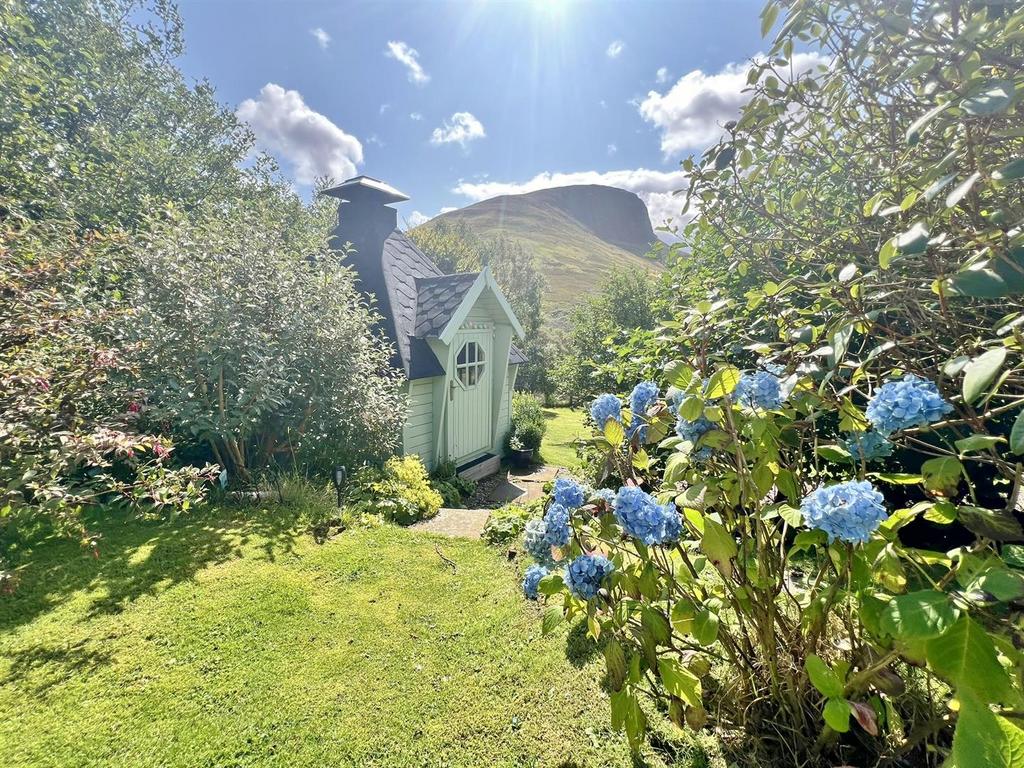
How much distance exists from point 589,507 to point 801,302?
2953 millimetres

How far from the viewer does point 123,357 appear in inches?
177

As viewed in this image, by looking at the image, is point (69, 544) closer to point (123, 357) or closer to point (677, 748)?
point (123, 357)

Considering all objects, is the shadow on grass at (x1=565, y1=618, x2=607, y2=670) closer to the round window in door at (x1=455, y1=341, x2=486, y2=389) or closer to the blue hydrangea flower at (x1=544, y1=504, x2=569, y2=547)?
the blue hydrangea flower at (x1=544, y1=504, x2=569, y2=547)

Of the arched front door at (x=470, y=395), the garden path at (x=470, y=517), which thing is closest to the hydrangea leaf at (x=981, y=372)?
the garden path at (x=470, y=517)

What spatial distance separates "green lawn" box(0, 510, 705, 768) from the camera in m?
2.12

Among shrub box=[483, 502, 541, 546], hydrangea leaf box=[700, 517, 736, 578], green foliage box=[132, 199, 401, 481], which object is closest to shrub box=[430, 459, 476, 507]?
green foliage box=[132, 199, 401, 481]

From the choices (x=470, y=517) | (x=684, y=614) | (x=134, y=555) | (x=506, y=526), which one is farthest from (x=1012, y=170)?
(x=134, y=555)

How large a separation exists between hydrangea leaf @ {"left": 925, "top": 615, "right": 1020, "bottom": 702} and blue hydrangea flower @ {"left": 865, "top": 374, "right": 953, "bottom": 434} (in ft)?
1.62

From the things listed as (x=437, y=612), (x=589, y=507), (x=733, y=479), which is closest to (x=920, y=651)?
(x=733, y=479)

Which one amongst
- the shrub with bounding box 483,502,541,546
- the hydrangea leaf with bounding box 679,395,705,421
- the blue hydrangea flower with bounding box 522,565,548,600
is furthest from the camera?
the shrub with bounding box 483,502,541,546

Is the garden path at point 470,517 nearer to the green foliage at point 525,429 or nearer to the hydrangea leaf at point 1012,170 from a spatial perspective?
the green foliage at point 525,429

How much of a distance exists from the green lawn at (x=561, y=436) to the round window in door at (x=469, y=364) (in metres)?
2.62

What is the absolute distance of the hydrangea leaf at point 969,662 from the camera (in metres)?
0.91

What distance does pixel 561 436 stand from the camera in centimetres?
1438
